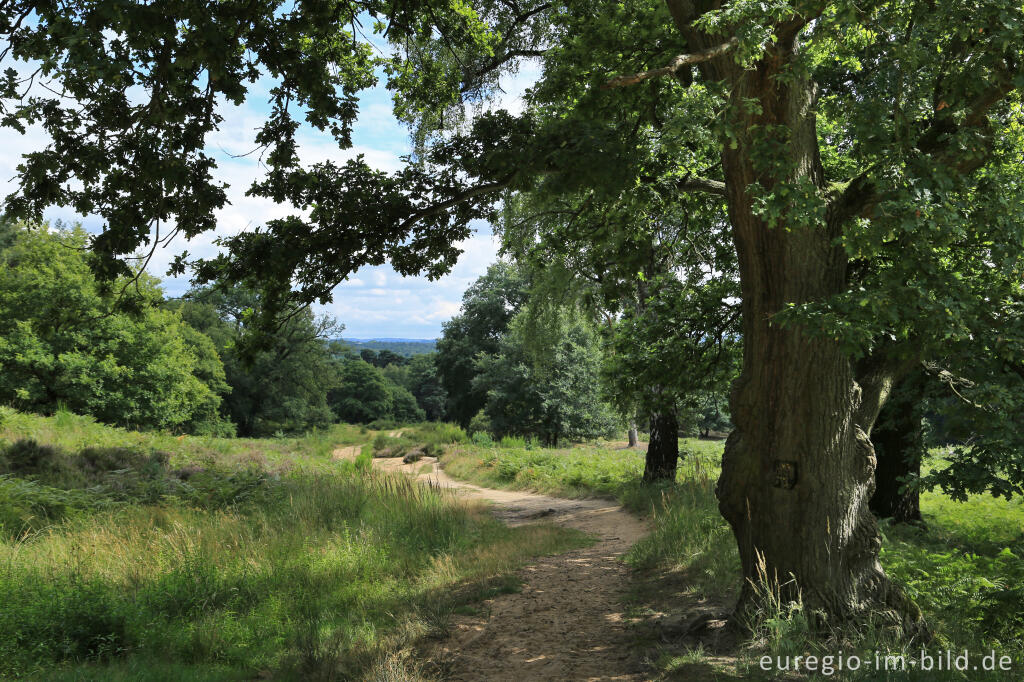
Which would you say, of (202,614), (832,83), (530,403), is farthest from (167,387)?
(832,83)

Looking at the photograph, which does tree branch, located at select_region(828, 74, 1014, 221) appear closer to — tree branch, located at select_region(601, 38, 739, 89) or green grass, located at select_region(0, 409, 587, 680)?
tree branch, located at select_region(601, 38, 739, 89)

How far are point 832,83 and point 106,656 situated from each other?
12.8 meters

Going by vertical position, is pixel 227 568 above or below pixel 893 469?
below

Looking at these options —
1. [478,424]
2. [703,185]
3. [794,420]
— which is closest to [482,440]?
[478,424]

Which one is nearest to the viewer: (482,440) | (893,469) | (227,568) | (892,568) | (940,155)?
(940,155)

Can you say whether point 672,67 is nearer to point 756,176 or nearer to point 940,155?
point 756,176

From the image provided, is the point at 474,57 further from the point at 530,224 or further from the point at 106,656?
the point at 106,656

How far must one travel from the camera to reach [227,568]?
7.52 m

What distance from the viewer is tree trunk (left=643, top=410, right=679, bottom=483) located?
14250 mm

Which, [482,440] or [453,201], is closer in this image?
[453,201]

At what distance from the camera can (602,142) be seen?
234 inches

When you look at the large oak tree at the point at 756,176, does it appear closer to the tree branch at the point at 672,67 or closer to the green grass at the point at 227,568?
the tree branch at the point at 672,67

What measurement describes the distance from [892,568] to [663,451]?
7.70 meters

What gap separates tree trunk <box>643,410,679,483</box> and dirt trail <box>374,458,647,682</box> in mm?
3861
